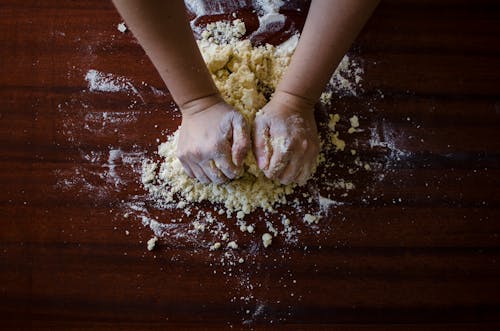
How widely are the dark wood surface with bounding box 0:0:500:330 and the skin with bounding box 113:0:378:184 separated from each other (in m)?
0.10

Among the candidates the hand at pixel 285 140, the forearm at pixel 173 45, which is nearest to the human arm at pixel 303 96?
the hand at pixel 285 140

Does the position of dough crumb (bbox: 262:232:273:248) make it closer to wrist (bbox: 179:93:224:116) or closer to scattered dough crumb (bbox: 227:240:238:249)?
scattered dough crumb (bbox: 227:240:238:249)

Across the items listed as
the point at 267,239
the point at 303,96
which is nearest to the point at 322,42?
the point at 303,96

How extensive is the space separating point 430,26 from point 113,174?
2.08ft

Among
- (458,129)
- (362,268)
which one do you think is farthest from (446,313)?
(458,129)

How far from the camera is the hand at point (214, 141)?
67cm

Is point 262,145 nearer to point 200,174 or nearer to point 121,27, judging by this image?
point 200,174

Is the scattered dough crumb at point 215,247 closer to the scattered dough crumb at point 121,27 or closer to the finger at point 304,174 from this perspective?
the finger at point 304,174

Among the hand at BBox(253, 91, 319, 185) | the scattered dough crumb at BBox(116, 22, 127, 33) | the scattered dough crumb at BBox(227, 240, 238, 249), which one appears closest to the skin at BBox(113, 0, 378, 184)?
the hand at BBox(253, 91, 319, 185)

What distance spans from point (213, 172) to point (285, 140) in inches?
4.8

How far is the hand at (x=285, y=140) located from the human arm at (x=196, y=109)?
0.03 metres

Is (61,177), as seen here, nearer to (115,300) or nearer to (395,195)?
(115,300)

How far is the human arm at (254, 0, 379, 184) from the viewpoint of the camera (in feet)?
2.07

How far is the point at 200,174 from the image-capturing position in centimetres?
71
